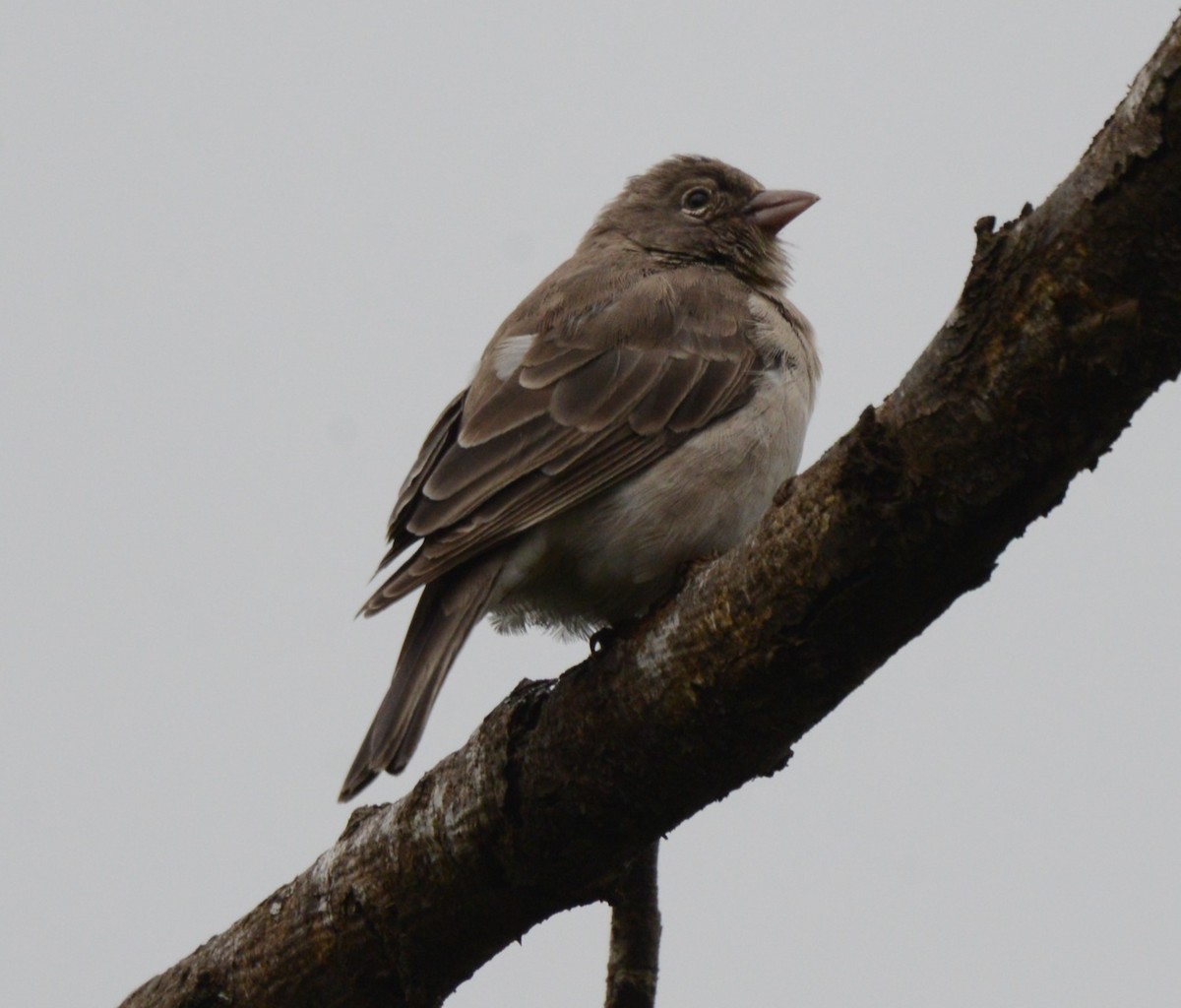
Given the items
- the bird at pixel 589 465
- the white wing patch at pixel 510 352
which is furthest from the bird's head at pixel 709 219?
the white wing patch at pixel 510 352

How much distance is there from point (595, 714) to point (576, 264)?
9.94ft

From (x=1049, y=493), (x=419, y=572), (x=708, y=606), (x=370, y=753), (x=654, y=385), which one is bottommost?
(x=1049, y=493)

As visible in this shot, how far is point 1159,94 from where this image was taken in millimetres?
2615

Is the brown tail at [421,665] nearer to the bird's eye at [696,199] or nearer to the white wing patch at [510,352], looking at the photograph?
the white wing patch at [510,352]

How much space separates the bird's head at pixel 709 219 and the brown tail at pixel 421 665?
7.76 feet

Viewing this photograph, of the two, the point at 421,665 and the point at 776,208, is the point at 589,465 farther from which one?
the point at 776,208

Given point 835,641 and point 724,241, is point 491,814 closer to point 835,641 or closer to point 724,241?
point 835,641

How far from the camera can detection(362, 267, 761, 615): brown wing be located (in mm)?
4848

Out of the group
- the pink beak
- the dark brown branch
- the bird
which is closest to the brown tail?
the bird

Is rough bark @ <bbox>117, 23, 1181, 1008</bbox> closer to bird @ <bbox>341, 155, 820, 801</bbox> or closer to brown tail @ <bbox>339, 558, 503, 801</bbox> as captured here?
brown tail @ <bbox>339, 558, 503, 801</bbox>

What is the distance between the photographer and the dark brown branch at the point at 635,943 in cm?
452

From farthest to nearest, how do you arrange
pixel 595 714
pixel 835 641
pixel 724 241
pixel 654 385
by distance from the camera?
pixel 724 241, pixel 654 385, pixel 595 714, pixel 835 641

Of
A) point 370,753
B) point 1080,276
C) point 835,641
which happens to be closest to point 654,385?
point 370,753

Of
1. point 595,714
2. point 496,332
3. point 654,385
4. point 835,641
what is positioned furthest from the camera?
point 496,332
